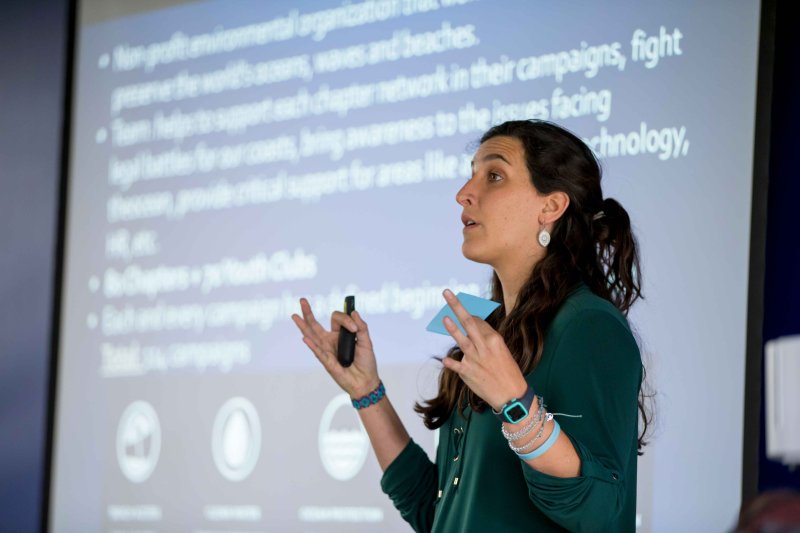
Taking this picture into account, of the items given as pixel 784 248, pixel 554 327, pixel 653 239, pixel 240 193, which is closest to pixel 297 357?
pixel 240 193

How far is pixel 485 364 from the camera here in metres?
1.64

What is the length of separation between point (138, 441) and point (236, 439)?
441mm

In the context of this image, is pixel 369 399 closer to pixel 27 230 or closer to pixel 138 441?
pixel 138 441

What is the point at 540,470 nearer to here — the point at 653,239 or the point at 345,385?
the point at 345,385

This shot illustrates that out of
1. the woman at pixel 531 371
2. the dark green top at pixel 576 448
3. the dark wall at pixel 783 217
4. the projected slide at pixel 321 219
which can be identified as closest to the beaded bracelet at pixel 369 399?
the woman at pixel 531 371

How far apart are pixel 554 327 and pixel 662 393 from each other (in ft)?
3.13

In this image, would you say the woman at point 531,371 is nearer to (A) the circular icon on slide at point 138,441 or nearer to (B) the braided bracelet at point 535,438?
(B) the braided bracelet at point 535,438

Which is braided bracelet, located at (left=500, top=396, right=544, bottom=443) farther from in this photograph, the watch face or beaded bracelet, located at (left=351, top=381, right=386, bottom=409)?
beaded bracelet, located at (left=351, top=381, right=386, bottom=409)

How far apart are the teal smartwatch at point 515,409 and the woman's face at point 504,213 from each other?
0.43 metres

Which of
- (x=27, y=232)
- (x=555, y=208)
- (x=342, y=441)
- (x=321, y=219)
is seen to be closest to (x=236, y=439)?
(x=342, y=441)

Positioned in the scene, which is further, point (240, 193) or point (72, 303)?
point (72, 303)

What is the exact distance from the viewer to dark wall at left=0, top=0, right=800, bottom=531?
431 centimetres

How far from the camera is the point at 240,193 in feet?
12.5

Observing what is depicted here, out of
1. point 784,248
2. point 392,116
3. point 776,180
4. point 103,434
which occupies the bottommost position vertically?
point 103,434
